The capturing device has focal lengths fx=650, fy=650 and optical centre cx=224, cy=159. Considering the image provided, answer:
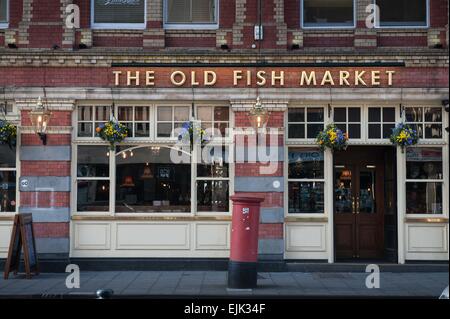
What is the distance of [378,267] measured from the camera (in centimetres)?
1371

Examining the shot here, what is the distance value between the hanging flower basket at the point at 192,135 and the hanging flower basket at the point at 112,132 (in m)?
1.22

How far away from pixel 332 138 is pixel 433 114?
Result: 7.86ft

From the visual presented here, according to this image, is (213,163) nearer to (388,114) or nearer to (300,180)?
(300,180)

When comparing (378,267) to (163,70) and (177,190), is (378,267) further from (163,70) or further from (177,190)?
(163,70)

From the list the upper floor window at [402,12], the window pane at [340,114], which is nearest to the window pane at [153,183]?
the window pane at [340,114]

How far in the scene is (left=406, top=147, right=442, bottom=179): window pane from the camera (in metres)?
14.1

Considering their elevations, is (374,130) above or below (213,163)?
above

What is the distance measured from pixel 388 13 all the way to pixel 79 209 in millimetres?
7993

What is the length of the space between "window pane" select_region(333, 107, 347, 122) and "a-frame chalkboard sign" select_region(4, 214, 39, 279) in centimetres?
681

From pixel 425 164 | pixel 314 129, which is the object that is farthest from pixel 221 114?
pixel 425 164

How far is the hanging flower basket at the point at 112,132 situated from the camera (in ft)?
45.0

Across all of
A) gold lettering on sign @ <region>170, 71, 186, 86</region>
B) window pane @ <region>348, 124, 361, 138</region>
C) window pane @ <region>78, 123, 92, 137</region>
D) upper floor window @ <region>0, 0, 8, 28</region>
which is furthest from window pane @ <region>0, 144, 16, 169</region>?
window pane @ <region>348, 124, 361, 138</region>

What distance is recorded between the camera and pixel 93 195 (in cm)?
1408
